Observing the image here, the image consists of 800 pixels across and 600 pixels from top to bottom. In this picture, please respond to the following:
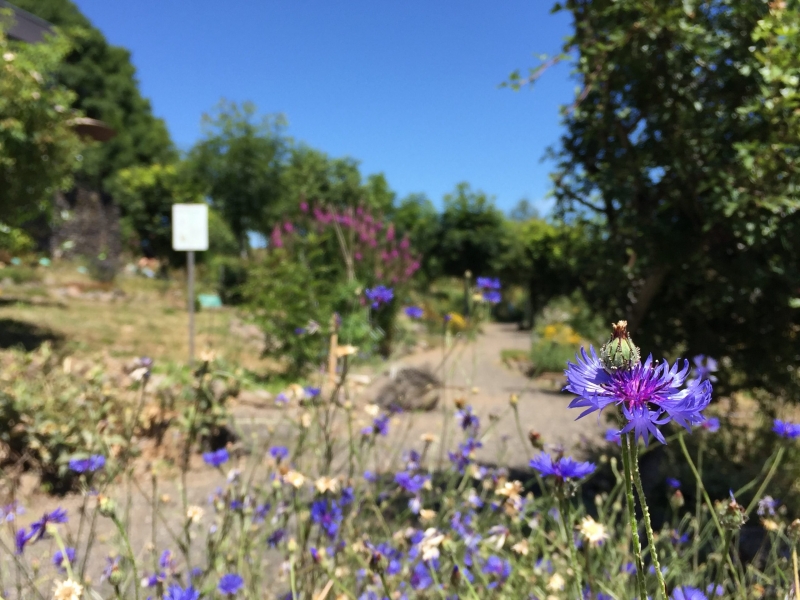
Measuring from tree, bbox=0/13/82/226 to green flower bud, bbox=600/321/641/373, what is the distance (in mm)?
6032

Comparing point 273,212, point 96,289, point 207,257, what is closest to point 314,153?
point 273,212

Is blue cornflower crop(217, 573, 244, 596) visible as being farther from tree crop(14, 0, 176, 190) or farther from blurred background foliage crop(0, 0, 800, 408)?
tree crop(14, 0, 176, 190)

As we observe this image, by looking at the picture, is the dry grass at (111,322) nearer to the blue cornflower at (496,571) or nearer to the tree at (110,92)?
the blue cornflower at (496,571)

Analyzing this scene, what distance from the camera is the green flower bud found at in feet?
Result: 1.71

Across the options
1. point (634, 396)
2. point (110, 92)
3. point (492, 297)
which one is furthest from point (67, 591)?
point (110, 92)

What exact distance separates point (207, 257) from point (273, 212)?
8.20 ft

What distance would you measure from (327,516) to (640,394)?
106 cm

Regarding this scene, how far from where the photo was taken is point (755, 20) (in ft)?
7.28

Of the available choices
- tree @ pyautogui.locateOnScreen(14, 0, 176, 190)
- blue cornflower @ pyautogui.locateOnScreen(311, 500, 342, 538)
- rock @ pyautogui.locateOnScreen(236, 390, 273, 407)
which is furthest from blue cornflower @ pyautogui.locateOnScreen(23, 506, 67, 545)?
tree @ pyautogui.locateOnScreen(14, 0, 176, 190)

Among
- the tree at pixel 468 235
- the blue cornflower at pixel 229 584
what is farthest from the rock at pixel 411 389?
the tree at pixel 468 235

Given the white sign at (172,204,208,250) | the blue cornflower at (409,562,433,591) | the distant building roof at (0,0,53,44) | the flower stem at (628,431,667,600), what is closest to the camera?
the flower stem at (628,431,667,600)

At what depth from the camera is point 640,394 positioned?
0.53 metres

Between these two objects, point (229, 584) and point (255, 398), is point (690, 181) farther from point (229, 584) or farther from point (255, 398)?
point (255, 398)

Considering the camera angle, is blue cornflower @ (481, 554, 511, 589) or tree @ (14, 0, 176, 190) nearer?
blue cornflower @ (481, 554, 511, 589)
